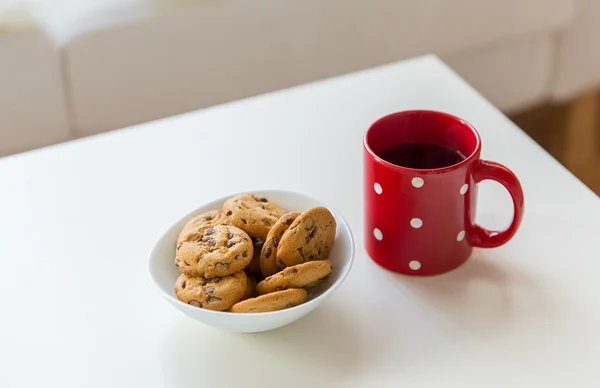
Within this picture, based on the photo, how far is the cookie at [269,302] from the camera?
54 centimetres

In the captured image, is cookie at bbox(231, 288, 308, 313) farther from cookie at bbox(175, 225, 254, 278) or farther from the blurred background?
the blurred background

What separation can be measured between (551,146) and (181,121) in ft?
3.81

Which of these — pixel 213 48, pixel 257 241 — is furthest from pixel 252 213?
pixel 213 48

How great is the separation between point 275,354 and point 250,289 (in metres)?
0.06

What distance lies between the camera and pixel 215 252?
570mm

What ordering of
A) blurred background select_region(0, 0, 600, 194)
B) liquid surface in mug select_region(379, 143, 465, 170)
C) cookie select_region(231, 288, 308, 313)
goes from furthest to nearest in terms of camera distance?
blurred background select_region(0, 0, 600, 194)
liquid surface in mug select_region(379, 143, 465, 170)
cookie select_region(231, 288, 308, 313)

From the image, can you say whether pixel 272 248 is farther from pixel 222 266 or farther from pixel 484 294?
pixel 484 294

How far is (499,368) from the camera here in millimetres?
563

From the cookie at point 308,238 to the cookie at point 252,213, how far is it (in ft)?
0.11

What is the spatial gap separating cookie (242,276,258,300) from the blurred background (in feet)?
2.63

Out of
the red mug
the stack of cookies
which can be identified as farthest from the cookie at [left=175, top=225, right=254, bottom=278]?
the red mug

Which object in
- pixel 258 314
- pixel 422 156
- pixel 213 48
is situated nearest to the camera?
pixel 258 314

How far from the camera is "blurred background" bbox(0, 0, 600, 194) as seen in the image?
1.26 meters

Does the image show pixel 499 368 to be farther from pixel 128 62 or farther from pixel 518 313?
pixel 128 62
